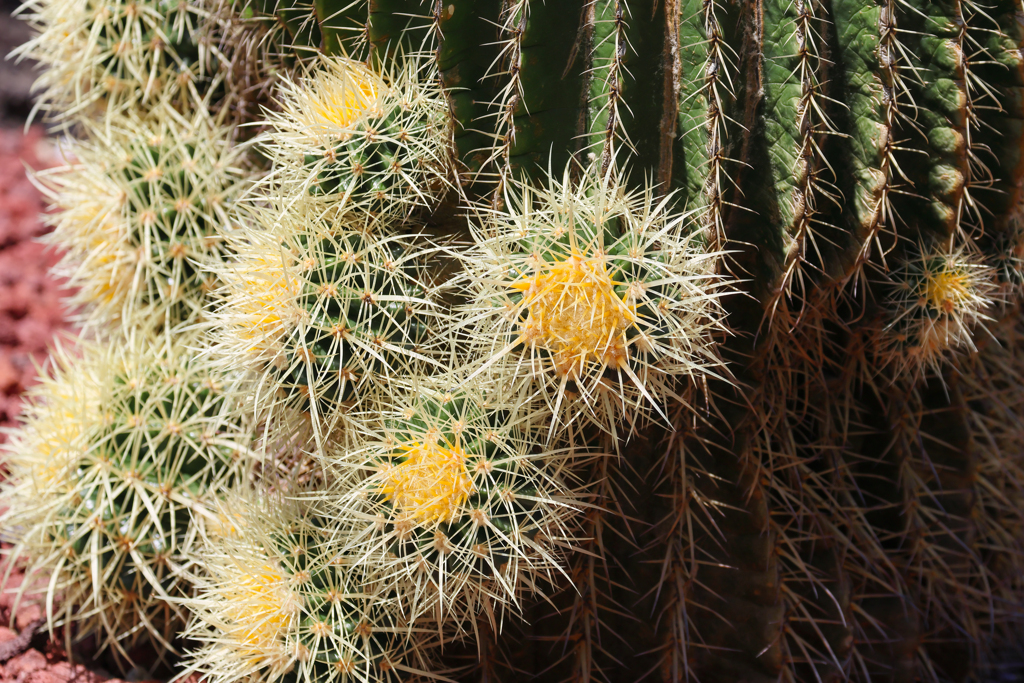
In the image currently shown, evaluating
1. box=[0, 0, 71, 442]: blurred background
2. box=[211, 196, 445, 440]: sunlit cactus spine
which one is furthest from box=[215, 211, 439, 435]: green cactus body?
box=[0, 0, 71, 442]: blurred background

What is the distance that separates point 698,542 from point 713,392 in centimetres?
31

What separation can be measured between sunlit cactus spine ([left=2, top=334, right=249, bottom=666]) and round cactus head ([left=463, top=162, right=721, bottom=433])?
0.80 m

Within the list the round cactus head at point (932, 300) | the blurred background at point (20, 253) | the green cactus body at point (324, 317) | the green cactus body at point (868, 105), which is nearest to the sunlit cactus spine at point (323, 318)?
the green cactus body at point (324, 317)

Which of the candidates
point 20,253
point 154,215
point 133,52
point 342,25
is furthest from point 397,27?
point 20,253

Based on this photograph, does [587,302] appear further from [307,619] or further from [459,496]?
[307,619]

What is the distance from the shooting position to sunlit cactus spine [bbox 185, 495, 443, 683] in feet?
4.48

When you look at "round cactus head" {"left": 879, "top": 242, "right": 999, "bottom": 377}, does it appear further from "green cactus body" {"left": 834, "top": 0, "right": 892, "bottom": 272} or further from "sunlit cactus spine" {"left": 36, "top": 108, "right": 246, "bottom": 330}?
"sunlit cactus spine" {"left": 36, "top": 108, "right": 246, "bottom": 330}

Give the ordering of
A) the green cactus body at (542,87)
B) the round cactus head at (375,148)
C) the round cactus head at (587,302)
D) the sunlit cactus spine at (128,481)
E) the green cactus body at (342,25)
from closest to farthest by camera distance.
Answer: the round cactus head at (587,302), the green cactus body at (542,87), the round cactus head at (375,148), the green cactus body at (342,25), the sunlit cactus spine at (128,481)

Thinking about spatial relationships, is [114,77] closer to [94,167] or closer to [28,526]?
[94,167]

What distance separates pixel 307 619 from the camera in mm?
1385

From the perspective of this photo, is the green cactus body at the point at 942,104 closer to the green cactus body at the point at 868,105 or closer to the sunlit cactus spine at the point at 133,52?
the green cactus body at the point at 868,105

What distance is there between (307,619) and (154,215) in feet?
3.61

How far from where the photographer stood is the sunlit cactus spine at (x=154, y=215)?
6.37 ft

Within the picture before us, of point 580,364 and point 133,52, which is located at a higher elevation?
point 133,52
